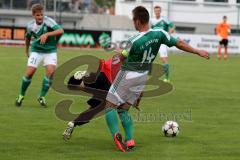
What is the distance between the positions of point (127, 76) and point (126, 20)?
50365mm

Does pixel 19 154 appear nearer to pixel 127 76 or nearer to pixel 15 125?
pixel 127 76

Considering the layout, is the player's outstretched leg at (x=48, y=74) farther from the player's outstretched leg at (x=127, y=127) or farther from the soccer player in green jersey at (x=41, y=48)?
the player's outstretched leg at (x=127, y=127)

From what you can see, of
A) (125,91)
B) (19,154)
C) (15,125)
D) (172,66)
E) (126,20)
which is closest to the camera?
(19,154)

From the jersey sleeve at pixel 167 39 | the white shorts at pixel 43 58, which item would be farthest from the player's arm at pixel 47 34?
the jersey sleeve at pixel 167 39

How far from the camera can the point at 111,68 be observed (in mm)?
10906

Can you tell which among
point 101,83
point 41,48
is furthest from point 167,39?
point 41,48

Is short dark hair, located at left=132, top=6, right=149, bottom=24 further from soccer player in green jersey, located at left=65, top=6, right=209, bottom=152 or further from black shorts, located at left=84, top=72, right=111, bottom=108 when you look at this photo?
black shorts, located at left=84, top=72, right=111, bottom=108

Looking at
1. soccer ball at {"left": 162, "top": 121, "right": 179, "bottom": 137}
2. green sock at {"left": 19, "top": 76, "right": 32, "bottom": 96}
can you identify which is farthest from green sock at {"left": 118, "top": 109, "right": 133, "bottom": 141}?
green sock at {"left": 19, "top": 76, "right": 32, "bottom": 96}

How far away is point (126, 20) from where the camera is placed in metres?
60.6

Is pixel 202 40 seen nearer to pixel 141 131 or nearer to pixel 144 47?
pixel 141 131

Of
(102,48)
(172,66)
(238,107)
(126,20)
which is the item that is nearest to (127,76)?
(238,107)

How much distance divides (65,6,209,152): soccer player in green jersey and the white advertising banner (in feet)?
112

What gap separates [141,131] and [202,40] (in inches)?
1324

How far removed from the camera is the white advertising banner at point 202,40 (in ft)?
148
